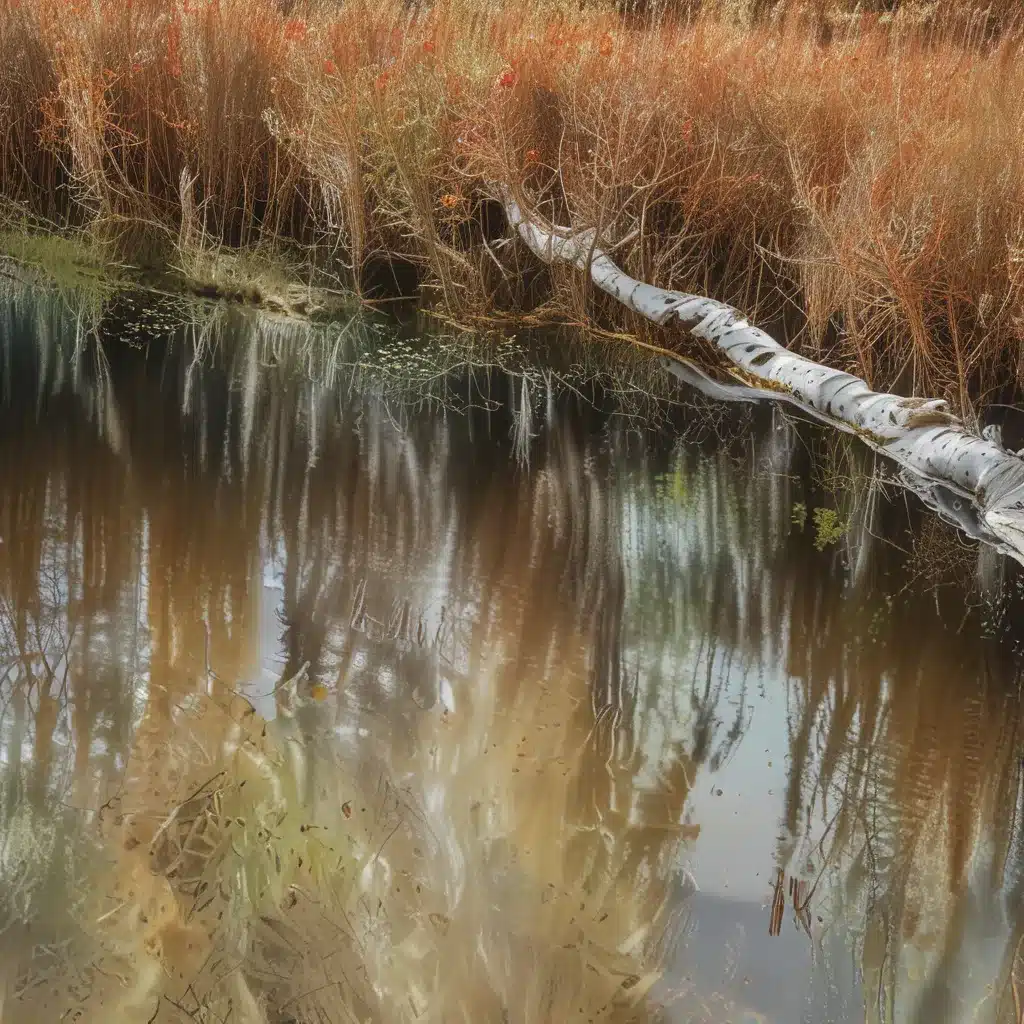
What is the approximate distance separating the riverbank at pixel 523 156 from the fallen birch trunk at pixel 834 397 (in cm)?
20

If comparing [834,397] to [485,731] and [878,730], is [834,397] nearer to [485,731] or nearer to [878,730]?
[878,730]

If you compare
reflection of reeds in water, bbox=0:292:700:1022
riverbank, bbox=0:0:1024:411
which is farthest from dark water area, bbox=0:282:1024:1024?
riverbank, bbox=0:0:1024:411

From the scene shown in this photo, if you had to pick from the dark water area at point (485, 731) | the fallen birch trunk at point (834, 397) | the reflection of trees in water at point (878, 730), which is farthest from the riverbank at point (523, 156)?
the reflection of trees in water at point (878, 730)

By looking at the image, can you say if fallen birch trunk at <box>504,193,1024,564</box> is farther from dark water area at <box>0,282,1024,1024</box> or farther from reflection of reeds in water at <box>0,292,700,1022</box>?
reflection of reeds in water at <box>0,292,700,1022</box>

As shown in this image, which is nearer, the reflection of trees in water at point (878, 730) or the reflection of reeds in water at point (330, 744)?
the reflection of reeds in water at point (330, 744)

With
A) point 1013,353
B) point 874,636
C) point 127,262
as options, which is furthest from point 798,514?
point 127,262

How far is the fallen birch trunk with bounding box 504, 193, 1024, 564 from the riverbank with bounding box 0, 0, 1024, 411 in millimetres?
205

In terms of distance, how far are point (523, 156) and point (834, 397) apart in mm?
2276

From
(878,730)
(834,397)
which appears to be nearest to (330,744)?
(878,730)

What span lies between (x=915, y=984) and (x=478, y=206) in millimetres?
4197

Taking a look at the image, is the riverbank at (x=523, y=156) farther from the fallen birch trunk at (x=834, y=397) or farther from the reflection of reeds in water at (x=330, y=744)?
the reflection of reeds in water at (x=330, y=744)

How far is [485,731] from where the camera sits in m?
2.08

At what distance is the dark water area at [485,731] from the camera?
1.59 meters

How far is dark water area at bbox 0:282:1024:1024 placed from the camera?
5.23ft
